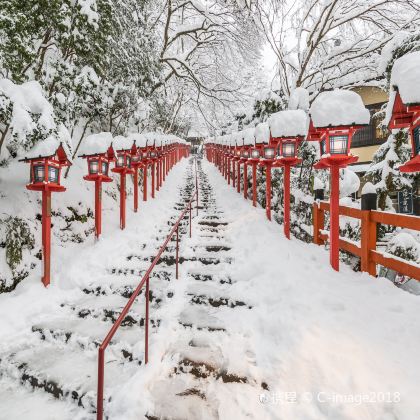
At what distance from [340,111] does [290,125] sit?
223 cm

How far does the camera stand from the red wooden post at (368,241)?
4742mm

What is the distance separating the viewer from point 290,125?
6.89 meters

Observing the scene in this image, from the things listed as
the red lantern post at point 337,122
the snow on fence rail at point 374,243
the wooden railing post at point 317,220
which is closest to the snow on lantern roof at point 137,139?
the wooden railing post at point 317,220

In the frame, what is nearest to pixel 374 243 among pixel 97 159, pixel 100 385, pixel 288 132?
pixel 288 132

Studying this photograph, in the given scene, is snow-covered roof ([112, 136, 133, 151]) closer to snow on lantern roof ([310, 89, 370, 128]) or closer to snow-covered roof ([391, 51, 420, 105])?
snow on lantern roof ([310, 89, 370, 128])

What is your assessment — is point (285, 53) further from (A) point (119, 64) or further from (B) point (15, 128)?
(B) point (15, 128)

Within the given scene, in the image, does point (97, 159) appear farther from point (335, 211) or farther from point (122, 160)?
point (335, 211)

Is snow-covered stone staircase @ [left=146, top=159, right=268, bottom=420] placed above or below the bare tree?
below

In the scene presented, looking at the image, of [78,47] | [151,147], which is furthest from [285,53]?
[78,47]

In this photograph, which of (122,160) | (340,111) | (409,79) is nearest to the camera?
(409,79)

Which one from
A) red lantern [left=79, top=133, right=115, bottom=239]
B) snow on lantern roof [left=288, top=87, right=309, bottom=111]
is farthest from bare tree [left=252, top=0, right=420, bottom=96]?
red lantern [left=79, top=133, right=115, bottom=239]

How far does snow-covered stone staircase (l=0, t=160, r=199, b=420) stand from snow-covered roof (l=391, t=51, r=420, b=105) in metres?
3.94

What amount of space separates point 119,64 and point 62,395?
349 inches

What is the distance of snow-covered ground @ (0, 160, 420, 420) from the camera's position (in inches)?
110
